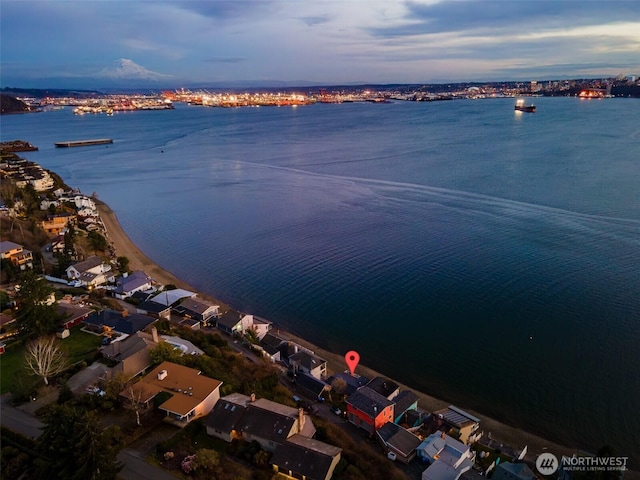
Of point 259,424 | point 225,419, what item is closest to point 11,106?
point 225,419

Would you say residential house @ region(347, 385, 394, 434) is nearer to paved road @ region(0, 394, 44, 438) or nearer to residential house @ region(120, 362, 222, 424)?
residential house @ region(120, 362, 222, 424)

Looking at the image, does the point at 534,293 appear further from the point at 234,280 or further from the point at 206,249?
the point at 206,249

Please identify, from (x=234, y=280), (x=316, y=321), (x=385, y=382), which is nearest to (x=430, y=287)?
(x=316, y=321)

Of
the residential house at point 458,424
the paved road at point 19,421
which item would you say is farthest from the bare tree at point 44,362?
the residential house at point 458,424

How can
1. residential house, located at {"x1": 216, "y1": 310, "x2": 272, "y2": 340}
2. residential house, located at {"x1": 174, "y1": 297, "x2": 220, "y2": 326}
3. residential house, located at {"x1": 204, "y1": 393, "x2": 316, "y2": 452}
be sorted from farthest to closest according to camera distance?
residential house, located at {"x1": 174, "y1": 297, "x2": 220, "y2": 326}, residential house, located at {"x1": 216, "y1": 310, "x2": 272, "y2": 340}, residential house, located at {"x1": 204, "y1": 393, "x2": 316, "y2": 452}

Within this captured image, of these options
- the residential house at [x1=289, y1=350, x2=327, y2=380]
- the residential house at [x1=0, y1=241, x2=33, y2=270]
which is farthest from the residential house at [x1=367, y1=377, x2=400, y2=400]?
the residential house at [x1=0, y1=241, x2=33, y2=270]

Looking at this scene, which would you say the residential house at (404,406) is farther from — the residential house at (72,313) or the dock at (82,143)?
the dock at (82,143)
